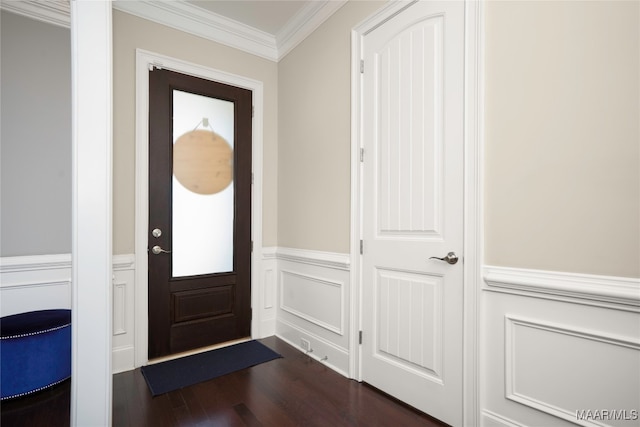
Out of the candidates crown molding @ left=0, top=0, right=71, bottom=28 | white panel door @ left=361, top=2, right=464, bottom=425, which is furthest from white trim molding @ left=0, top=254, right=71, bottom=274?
white panel door @ left=361, top=2, right=464, bottom=425

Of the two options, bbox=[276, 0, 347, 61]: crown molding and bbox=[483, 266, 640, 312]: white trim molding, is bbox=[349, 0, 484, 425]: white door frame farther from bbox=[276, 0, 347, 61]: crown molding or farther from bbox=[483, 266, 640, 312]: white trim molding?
bbox=[276, 0, 347, 61]: crown molding

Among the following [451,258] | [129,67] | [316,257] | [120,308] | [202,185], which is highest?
[129,67]

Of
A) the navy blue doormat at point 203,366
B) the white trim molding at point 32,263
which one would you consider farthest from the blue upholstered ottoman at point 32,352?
the navy blue doormat at point 203,366

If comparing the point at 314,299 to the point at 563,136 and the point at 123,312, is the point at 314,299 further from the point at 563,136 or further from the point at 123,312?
the point at 563,136

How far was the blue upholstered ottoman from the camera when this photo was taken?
1938 millimetres

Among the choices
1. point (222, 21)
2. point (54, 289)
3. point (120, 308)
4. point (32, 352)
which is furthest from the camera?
point (222, 21)

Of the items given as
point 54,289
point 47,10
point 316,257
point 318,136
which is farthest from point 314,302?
point 47,10

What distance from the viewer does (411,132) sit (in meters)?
2.02

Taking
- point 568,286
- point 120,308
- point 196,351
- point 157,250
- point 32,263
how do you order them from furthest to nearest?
point 196,351
point 157,250
point 120,308
point 32,263
point 568,286

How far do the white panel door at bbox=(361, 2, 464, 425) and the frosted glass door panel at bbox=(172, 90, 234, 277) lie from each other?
1.40 metres

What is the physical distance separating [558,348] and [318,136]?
211cm

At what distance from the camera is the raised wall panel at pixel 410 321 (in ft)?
6.19

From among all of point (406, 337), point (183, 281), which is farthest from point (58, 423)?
point (406, 337)

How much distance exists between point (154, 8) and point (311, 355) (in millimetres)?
3167
